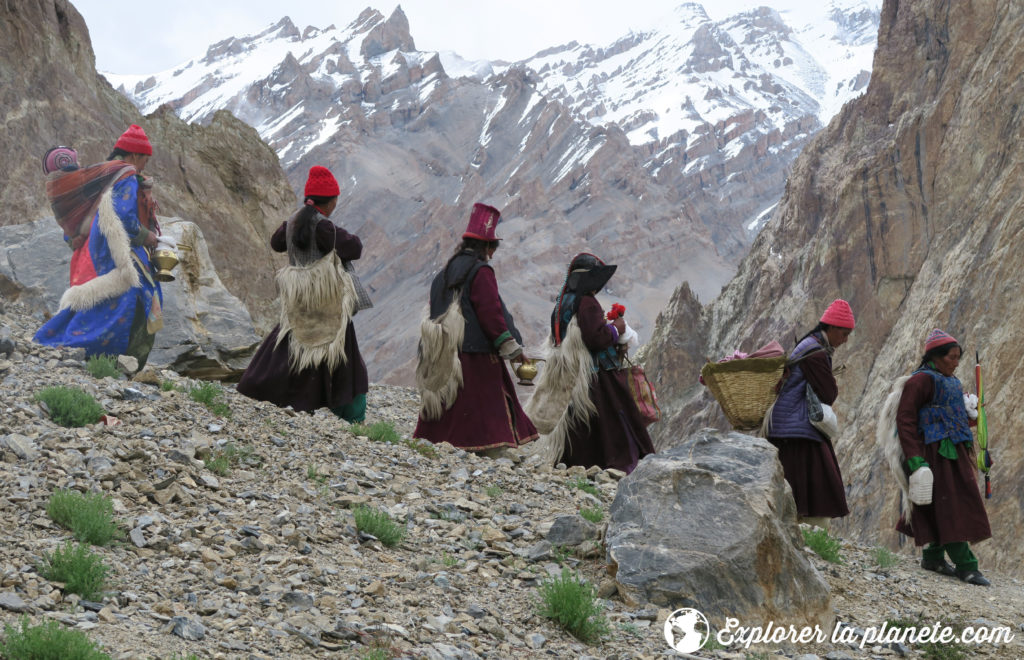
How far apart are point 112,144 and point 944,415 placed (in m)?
14.4

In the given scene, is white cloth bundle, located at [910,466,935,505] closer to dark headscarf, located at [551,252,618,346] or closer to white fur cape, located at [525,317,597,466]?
white fur cape, located at [525,317,597,466]

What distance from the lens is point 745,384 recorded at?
22.7 ft

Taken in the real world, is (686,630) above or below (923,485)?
above

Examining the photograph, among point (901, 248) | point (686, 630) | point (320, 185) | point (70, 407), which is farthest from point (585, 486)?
point (901, 248)

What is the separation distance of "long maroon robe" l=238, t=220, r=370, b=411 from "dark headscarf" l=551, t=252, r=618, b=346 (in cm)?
166

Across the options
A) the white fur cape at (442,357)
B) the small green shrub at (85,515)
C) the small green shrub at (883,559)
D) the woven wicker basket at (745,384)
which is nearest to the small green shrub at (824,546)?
the small green shrub at (883,559)

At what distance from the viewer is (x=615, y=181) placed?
502ft

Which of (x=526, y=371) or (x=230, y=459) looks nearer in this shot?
(x=230, y=459)

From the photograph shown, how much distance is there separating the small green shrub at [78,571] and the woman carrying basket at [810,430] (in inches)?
193

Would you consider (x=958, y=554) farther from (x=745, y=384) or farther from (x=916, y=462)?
(x=745, y=384)

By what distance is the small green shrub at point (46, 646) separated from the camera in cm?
286

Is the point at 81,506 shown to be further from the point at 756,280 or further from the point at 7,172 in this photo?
the point at 756,280

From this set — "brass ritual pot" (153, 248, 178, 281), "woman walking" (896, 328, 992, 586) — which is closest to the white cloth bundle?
"woman walking" (896, 328, 992, 586)

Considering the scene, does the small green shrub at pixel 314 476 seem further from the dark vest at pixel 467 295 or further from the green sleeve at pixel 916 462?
the green sleeve at pixel 916 462
